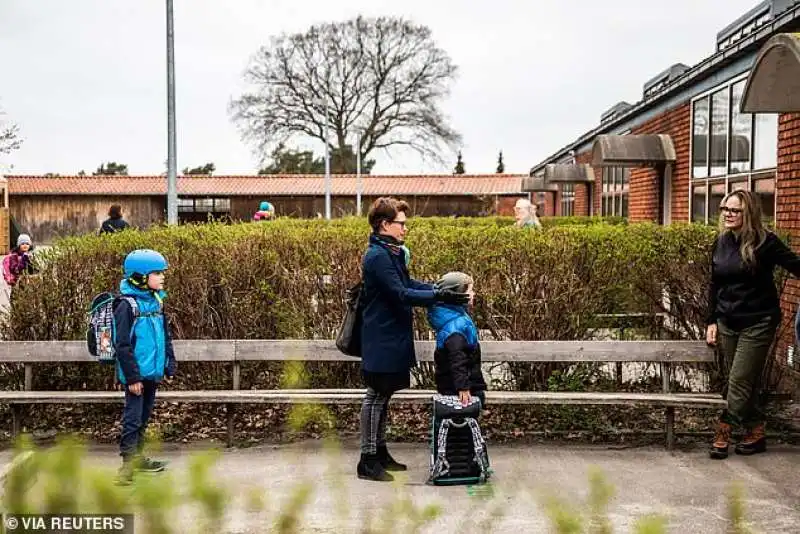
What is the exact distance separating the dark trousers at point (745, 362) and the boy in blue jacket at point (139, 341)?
369cm

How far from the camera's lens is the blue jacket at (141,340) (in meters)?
6.14

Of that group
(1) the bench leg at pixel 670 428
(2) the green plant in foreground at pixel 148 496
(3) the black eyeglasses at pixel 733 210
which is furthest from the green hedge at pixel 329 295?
(2) the green plant in foreground at pixel 148 496

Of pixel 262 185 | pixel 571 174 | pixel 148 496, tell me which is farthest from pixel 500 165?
pixel 148 496

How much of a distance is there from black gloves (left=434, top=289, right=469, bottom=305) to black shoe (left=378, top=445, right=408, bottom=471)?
1105 millimetres

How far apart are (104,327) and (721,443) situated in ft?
13.7

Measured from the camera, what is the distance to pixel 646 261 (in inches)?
301

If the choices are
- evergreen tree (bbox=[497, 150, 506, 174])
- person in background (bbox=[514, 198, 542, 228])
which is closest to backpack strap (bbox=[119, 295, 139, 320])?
person in background (bbox=[514, 198, 542, 228])

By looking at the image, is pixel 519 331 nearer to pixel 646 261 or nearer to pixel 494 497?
pixel 646 261

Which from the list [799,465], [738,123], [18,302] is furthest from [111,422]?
[738,123]

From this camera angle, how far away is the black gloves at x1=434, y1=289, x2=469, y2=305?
19.9 feet

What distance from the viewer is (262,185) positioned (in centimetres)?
5272

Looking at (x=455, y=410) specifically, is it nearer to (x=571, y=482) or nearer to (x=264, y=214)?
(x=571, y=482)

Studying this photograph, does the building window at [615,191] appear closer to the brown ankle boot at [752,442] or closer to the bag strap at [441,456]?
the brown ankle boot at [752,442]

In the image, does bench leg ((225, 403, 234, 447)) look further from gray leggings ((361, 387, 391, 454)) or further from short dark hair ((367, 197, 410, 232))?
short dark hair ((367, 197, 410, 232))
